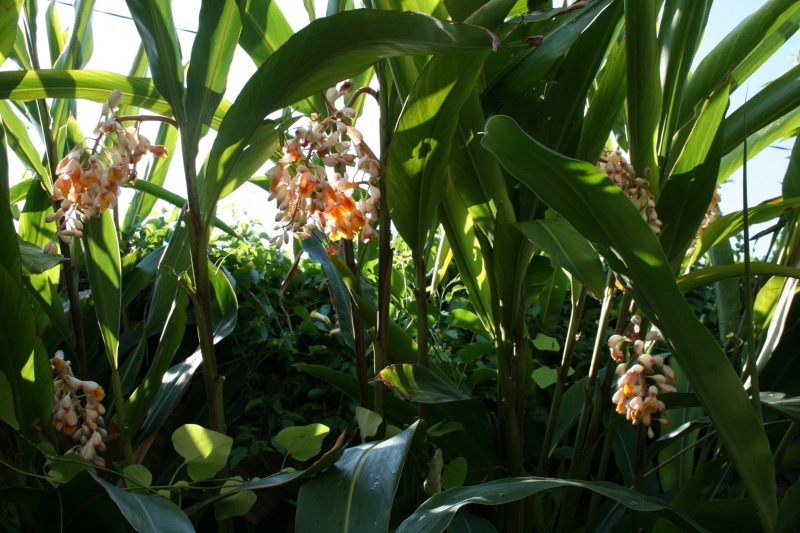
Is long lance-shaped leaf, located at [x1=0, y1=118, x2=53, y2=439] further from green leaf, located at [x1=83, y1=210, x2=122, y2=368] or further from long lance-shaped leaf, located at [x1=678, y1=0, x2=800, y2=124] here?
long lance-shaped leaf, located at [x1=678, y1=0, x2=800, y2=124]

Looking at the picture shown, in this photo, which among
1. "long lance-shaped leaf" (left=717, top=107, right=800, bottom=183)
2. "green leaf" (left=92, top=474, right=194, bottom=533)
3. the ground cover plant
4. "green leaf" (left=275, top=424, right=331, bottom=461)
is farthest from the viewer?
"long lance-shaped leaf" (left=717, top=107, right=800, bottom=183)

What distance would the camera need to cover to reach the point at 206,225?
0.85 meters

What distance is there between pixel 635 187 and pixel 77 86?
2.46 ft

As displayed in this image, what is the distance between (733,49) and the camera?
1038 mm

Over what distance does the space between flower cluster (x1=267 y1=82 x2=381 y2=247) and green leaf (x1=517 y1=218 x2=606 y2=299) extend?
209 mm

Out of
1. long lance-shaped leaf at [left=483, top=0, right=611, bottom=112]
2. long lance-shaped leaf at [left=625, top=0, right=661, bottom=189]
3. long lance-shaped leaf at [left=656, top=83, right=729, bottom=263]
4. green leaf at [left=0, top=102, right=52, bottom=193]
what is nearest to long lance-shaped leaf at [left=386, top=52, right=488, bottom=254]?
long lance-shaped leaf at [left=483, top=0, right=611, bottom=112]

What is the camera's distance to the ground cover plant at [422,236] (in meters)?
0.73

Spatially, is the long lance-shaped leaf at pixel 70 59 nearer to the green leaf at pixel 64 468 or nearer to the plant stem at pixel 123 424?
the plant stem at pixel 123 424

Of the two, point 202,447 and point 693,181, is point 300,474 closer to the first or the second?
point 202,447

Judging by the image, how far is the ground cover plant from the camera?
2.40ft

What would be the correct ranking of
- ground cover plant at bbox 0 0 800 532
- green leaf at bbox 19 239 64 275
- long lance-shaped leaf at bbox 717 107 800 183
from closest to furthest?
ground cover plant at bbox 0 0 800 532 → green leaf at bbox 19 239 64 275 → long lance-shaped leaf at bbox 717 107 800 183

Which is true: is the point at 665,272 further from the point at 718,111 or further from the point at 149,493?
the point at 149,493

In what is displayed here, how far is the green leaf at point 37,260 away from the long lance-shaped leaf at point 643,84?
0.79m

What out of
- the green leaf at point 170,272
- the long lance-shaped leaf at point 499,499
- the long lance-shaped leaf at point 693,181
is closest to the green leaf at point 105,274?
the green leaf at point 170,272
